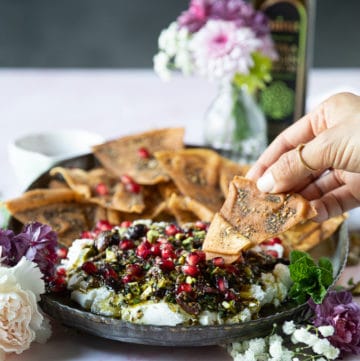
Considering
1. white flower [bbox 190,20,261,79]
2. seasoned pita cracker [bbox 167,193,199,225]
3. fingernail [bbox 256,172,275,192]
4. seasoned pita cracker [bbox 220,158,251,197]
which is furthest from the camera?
white flower [bbox 190,20,261,79]

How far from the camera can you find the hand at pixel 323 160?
1.91 meters

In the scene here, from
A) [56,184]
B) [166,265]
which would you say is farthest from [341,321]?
[56,184]

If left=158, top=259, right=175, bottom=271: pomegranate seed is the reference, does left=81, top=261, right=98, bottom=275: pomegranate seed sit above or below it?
below

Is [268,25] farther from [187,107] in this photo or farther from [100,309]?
[100,309]

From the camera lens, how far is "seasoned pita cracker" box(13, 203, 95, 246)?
2.49m

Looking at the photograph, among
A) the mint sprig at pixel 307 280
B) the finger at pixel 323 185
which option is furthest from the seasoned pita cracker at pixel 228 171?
the mint sprig at pixel 307 280

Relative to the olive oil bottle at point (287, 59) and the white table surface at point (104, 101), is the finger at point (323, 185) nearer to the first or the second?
the white table surface at point (104, 101)

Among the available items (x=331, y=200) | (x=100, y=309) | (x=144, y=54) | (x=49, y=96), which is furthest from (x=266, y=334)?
(x=144, y=54)

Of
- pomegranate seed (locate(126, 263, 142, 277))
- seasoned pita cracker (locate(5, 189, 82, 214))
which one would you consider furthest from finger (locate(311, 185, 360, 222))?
seasoned pita cracker (locate(5, 189, 82, 214))

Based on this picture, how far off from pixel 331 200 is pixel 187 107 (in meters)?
2.08

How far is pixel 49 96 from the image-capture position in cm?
446

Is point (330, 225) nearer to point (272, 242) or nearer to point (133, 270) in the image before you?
point (272, 242)

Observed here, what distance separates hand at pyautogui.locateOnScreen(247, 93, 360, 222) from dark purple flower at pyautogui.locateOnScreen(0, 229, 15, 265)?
0.64 m

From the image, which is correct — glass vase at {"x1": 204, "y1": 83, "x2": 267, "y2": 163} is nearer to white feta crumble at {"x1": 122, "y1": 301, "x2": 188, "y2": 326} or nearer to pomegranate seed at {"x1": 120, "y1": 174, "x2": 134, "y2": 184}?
pomegranate seed at {"x1": 120, "y1": 174, "x2": 134, "y2": 184}
